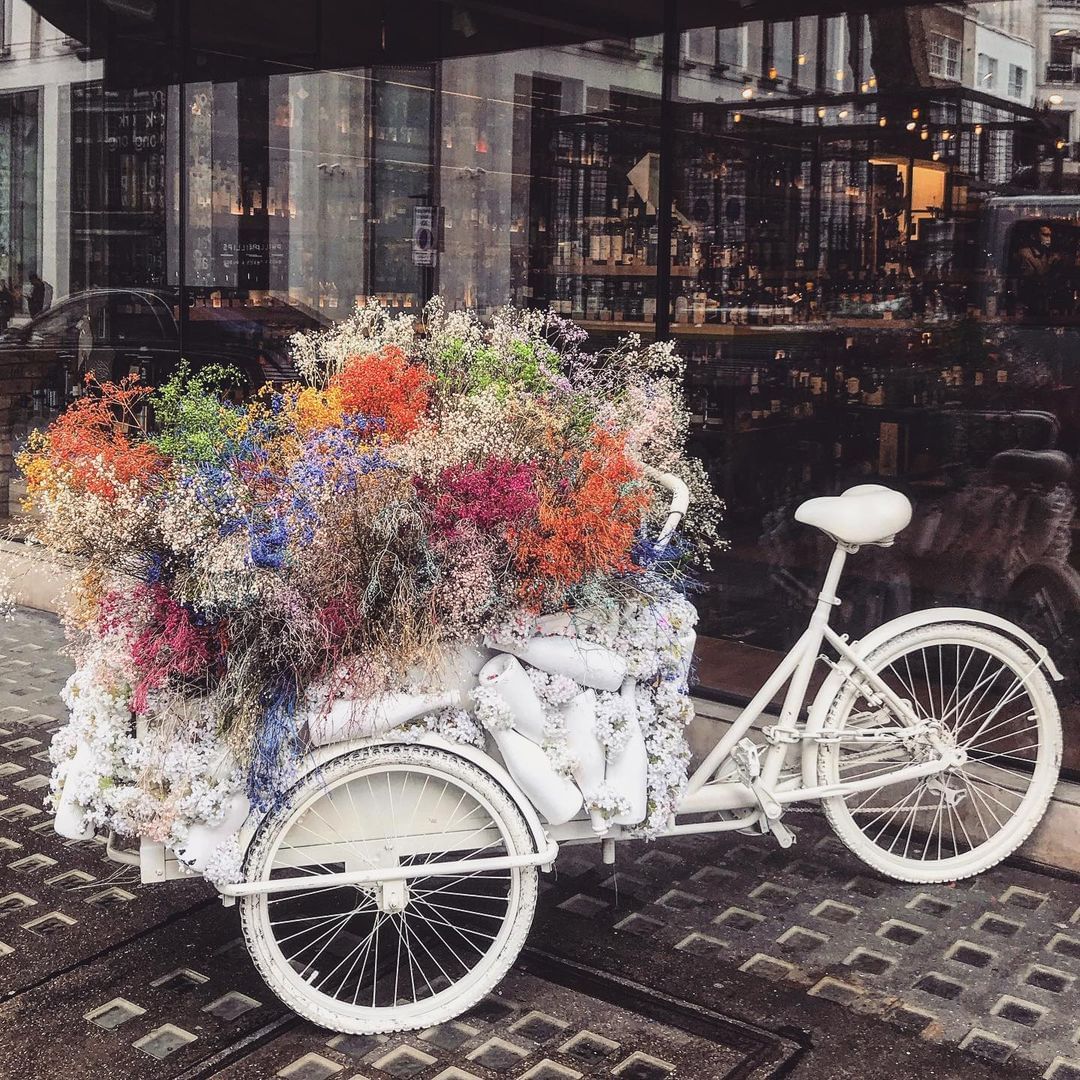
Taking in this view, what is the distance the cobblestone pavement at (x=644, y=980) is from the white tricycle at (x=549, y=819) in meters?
0.16

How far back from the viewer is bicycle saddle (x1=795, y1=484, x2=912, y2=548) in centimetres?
430

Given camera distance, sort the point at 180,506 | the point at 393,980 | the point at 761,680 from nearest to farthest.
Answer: the point at 180,506 < the point at 393,980 < the point at 761,680

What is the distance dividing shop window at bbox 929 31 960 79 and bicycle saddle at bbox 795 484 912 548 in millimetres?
2496

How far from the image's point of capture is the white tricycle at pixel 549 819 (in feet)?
11.7

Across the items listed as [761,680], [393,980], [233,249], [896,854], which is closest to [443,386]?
[393,980]

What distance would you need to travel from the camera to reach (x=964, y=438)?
668 cm

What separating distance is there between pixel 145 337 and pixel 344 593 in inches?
213

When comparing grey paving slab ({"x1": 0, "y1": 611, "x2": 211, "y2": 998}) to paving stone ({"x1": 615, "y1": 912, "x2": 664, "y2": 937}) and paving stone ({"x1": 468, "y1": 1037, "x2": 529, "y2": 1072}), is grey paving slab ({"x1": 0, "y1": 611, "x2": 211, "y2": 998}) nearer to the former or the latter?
paving stone ({"x1": 468, "y1": 1037, "x2": 529, "y2": 1072})

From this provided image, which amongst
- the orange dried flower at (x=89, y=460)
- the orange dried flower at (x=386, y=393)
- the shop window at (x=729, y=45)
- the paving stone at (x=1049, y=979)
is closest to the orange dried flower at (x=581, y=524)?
the orange dried flower at (x=386, y=393)

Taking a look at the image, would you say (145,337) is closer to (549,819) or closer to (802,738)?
(802,738)

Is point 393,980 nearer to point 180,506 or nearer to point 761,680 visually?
point 180,506

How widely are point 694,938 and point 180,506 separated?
6.51 feet

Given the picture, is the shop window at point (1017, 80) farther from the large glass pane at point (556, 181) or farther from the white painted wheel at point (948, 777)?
the white painted wheel at point (948, 777)

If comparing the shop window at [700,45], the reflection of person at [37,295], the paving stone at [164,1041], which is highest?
the shop window at [700,45]
